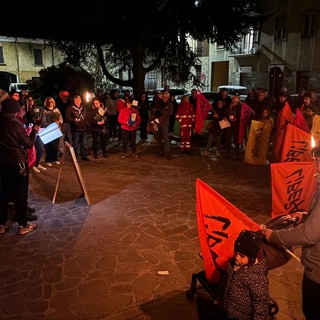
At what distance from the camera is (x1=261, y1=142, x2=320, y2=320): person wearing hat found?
8.57ft

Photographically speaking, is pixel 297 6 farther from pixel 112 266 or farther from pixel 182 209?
pixel 112 266

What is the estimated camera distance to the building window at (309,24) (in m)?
27.1

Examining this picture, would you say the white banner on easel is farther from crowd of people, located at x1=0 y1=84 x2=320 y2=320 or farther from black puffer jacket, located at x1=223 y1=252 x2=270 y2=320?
black puffer jacket, located at x1=223 y1=252 x2=270 y2=320

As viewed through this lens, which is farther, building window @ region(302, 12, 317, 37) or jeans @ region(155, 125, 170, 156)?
building window @ region(302, 12, 317, 37)

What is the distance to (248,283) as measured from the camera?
2922 mm

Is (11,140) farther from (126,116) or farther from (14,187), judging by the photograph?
(126,116)

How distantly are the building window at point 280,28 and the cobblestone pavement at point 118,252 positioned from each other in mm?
24560

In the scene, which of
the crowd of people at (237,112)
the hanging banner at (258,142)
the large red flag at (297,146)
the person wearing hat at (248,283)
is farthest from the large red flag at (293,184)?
the crowd of people at (237,112)

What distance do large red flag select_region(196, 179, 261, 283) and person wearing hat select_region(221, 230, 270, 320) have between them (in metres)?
0.49

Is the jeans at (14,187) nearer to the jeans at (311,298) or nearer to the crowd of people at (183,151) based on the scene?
the crowd of people at (183,151)

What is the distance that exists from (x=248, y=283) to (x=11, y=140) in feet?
13.0

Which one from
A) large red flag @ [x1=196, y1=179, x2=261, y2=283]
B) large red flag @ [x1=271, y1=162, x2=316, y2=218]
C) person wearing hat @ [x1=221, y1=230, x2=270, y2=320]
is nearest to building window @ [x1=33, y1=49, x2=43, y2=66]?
large red flag @ [x1=271, y1=162, x2=316, y2=218]

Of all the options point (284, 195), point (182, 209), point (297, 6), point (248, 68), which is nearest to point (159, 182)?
point (182, 209)

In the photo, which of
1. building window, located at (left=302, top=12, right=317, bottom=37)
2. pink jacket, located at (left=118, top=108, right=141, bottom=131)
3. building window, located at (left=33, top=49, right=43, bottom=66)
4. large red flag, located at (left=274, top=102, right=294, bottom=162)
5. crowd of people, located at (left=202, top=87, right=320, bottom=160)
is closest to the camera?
large red flag, located at (left=274, top=102, right=294, bottom=162)
